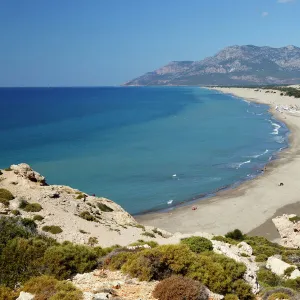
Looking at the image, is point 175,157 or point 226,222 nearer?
point 226,222

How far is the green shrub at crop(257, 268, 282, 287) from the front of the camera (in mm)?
15570

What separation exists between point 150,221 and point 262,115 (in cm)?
9641

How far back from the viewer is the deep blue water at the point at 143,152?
47.8 m

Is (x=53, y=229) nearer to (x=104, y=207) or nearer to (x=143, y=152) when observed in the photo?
(x=104, y=207)

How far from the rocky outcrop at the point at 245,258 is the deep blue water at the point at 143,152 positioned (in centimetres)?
1960

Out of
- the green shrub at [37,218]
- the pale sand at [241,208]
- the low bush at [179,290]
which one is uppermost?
the low bush at [179,290]

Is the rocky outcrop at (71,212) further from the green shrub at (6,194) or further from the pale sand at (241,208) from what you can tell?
the pale sand at (241,208)

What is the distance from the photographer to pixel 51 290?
973 centimetres

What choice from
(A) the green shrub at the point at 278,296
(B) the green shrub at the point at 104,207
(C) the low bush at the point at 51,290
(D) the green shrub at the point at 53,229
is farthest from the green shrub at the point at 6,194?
(A) the green shrub at the point at 278,296

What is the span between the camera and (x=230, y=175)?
2061 inches

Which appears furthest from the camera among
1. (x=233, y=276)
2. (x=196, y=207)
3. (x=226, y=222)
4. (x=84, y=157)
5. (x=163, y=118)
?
(x=163, y=118)

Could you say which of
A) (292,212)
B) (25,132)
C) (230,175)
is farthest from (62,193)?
(25,132)

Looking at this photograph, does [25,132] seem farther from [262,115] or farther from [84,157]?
[262,115]

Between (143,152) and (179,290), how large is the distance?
2319 inches
